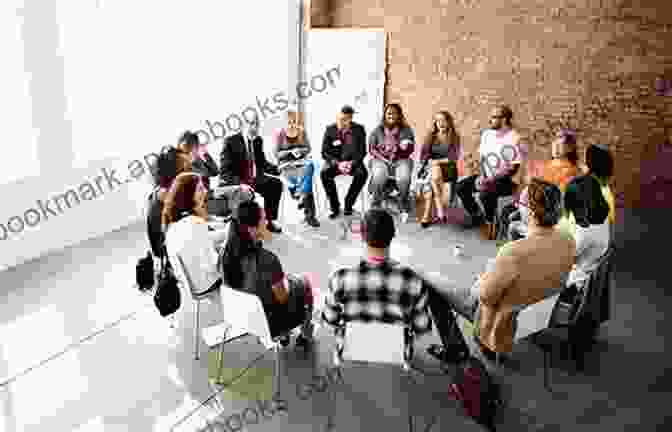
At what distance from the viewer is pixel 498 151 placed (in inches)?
230

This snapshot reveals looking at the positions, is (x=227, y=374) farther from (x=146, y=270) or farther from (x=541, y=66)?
(x=541, y=66)

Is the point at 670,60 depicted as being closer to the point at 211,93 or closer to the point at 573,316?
the point at 573,316

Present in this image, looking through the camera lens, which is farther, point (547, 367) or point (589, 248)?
point (547, 367)

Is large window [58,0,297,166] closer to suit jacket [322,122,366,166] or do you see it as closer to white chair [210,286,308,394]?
suit jacket [322,122,366,166]

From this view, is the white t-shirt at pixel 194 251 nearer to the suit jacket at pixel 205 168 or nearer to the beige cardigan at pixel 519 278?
the suit jacket at pixel 205 168

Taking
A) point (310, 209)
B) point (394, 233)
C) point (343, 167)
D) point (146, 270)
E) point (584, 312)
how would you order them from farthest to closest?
point (343, 167) < point (310, 209) < point (146, 270) < point (584, 312) < point (394, 233)

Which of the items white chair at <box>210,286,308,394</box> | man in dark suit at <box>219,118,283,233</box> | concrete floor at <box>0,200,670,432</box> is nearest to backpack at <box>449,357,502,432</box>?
concrete floor at <box>0,200,670,432</box>

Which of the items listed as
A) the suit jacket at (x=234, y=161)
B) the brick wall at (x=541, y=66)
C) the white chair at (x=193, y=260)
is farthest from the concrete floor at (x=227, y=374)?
the brick wall at (x=541, y=66)

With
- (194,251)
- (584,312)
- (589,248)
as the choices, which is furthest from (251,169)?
(584,312)

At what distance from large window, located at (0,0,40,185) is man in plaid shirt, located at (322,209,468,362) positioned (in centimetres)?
348

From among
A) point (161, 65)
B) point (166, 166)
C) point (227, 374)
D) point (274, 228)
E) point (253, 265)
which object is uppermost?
point (161, 65)

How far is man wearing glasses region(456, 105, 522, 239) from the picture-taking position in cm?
578

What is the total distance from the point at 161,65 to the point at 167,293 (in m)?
3.24

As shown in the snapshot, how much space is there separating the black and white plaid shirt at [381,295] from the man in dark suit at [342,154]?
10.8 ft
